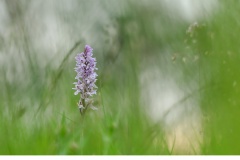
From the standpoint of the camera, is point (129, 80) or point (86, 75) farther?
point (129, 80)

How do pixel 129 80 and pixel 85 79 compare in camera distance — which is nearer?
pixel 85 79

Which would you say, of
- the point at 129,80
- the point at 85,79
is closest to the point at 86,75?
the point at 85,79

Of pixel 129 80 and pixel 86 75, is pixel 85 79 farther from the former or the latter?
pixel 129 80
